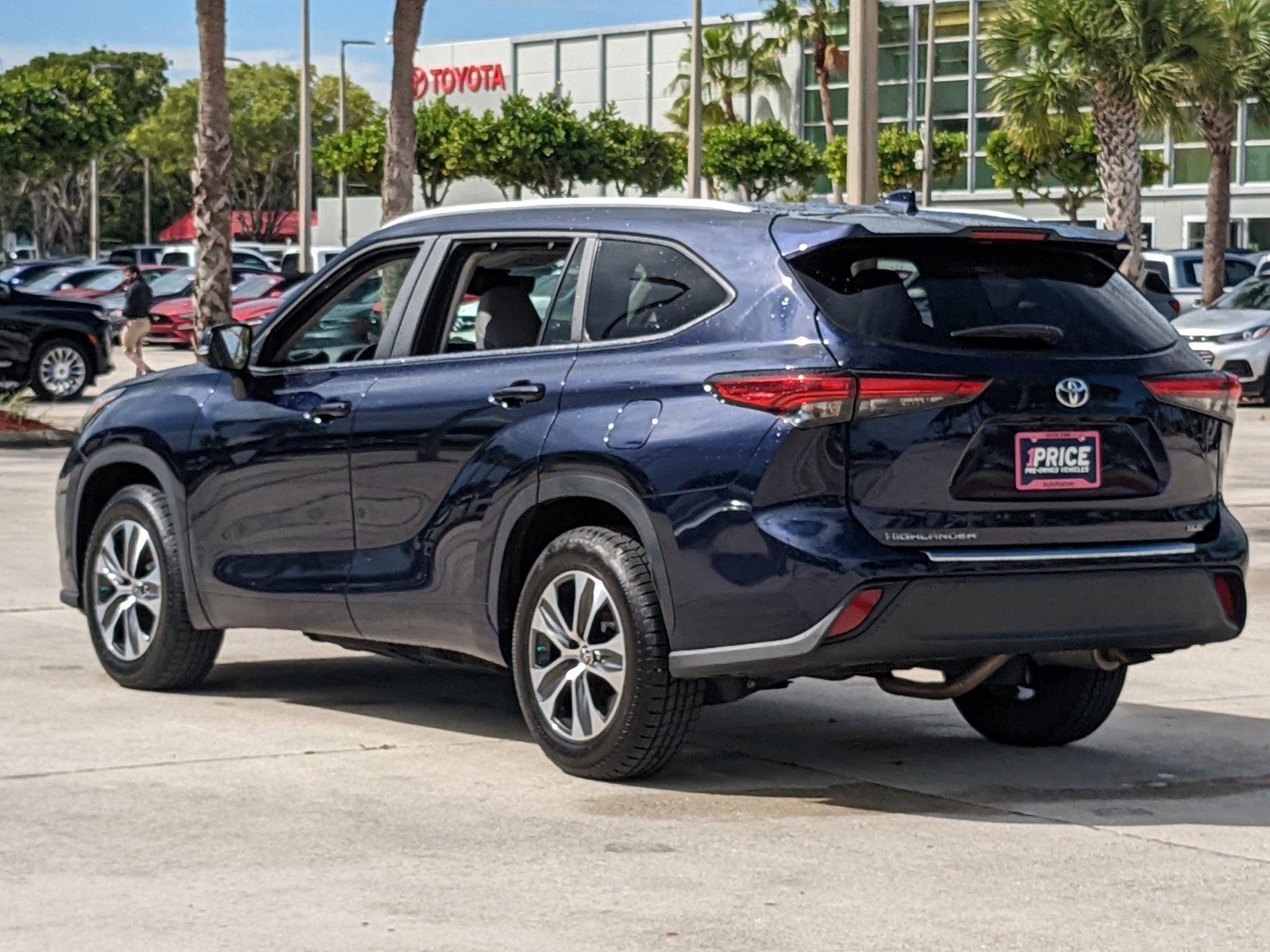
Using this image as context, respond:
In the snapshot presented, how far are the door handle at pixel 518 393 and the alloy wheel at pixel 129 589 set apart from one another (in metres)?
1.94

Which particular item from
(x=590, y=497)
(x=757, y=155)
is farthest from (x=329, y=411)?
(x=757, y=155)

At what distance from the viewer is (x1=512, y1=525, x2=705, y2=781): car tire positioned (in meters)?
6.84

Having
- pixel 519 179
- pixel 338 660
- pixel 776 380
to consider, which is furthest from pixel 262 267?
pixel 776 380

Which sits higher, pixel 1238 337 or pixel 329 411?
pixel 329 411

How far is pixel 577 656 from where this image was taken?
708 cm

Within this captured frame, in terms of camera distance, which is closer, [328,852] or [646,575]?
[328,852]

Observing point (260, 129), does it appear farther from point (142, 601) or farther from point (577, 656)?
point (577, 656)

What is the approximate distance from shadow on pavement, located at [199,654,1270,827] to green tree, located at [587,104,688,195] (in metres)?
61.6

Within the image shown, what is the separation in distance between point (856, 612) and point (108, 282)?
133 ft

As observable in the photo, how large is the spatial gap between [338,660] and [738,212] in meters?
3.50

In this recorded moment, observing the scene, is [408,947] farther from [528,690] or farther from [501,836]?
[528,690]

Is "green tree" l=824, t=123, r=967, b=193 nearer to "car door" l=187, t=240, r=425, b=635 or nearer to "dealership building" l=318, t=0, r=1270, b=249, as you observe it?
"dealership building" l=318, t=0, r=1270, b=249

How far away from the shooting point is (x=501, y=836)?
20.8 feet

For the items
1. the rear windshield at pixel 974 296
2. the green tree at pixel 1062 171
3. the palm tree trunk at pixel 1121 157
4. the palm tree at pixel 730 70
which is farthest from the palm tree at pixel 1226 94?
the palm tree at pixel 730 70
